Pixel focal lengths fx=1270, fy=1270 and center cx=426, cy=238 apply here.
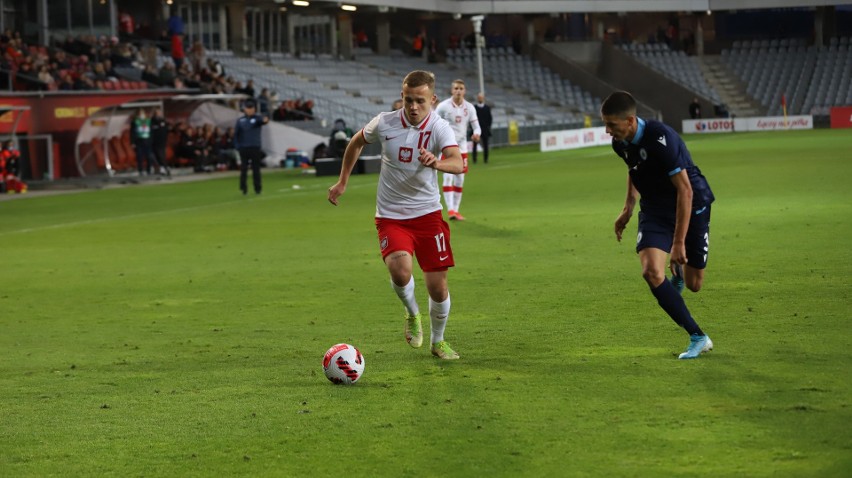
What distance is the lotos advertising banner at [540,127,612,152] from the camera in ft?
164

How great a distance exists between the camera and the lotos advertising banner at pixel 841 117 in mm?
61594

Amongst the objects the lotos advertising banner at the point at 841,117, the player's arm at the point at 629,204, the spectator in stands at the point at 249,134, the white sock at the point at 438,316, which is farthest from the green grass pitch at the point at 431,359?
the lotos advertising banner at the point at 841,117

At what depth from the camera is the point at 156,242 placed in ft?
64.6

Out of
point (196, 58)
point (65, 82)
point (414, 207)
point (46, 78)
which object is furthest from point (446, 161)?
point (196, 58)

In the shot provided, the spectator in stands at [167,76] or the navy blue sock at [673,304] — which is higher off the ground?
the spectator in stands at [167,76]

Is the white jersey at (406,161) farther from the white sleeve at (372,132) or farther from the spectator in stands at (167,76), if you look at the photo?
the spectator in stands at (167,76)

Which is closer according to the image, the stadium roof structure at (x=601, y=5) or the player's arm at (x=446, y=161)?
the player's arm at (x=446, y=161)

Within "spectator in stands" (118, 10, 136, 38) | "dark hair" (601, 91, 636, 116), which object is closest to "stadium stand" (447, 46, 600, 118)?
"spectator in stands" (118, 10, 136, 38)

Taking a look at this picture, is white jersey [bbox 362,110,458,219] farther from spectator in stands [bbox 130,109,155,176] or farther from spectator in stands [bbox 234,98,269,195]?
spectator in stands [bbox 130,109,155,176]

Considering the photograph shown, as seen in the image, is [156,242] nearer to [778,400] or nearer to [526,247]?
[526,247]

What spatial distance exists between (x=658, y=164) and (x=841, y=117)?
5659 cm

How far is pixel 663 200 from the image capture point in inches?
359

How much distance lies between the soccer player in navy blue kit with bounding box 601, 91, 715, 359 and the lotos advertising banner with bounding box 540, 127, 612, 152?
4024 centimetres

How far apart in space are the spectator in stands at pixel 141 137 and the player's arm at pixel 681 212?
30395 mm
